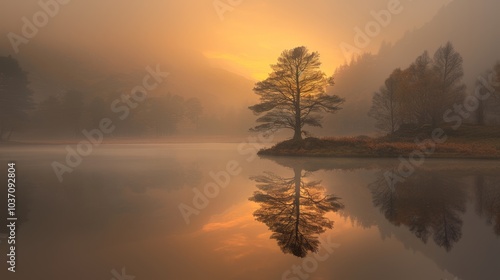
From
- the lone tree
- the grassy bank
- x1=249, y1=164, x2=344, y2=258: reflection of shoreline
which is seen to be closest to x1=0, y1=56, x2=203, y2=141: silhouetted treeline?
the lone tree

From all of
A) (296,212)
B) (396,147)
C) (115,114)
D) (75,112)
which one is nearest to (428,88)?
(396,147)

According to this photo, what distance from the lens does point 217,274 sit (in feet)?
13.5

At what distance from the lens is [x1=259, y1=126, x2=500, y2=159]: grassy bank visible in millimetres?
25969

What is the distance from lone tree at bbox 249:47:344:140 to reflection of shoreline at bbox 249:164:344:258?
67.4 ft

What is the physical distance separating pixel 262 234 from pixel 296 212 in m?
1.91

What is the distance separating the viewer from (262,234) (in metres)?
5.87

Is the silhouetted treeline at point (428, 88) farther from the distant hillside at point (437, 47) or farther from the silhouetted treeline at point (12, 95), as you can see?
the silhouetted treeline at point (12, 95)

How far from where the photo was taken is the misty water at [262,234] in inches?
170

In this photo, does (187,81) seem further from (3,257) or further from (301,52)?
(3,257)

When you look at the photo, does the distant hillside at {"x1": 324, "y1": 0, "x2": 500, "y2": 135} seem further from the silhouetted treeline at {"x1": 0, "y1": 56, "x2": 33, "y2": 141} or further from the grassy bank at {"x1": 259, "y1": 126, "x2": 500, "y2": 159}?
the silhouetted treeline at {"x1": 0, "y1": 56, "x2": 33, "y2": 141}

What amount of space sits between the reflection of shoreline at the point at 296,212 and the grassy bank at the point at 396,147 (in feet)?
58.4

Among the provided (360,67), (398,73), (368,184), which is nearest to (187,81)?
(360,67)

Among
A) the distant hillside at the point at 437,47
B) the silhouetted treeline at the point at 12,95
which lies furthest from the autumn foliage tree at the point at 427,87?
the silhouetted treeline at the point at 12,95

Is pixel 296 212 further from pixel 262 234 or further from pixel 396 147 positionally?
→ pixel 396 147
